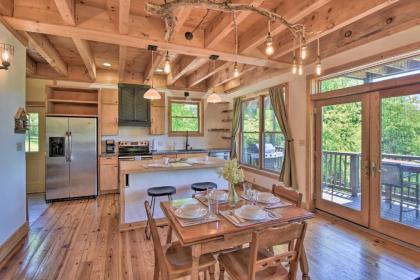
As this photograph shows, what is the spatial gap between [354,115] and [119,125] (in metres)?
4.97

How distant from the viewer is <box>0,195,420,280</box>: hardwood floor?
227 centimetres

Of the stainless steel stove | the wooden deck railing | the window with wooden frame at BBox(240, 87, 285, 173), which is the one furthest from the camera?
the stainless steel stove

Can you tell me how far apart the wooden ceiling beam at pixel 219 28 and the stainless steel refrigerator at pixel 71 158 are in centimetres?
324

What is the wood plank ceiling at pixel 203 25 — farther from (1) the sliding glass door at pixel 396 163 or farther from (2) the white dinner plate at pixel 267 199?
(2) the white dinner plate at pixel 267 199

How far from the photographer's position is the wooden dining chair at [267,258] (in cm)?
137

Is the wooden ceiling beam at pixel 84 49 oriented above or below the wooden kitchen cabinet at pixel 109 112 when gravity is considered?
above

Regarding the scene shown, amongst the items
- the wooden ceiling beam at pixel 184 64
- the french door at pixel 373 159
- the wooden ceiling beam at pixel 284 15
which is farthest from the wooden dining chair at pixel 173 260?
the wooden ceiling beam at pixel 184 64

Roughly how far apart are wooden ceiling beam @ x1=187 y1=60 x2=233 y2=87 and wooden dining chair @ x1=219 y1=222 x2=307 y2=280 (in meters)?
3.44

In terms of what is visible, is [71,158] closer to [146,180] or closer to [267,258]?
[146,180]

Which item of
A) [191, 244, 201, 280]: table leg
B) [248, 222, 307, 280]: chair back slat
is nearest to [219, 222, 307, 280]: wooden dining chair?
[248, 222, 307, 280]: chair back slat

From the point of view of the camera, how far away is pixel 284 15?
8.52ft

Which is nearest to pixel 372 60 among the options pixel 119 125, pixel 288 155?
pixel 288 155

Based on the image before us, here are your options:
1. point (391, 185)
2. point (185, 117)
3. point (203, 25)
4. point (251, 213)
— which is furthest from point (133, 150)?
point (391, 185)

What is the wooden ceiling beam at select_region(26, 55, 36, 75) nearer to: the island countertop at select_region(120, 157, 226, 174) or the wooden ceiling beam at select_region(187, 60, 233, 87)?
the island countertop at select_region(120, 157, 226, 174)
